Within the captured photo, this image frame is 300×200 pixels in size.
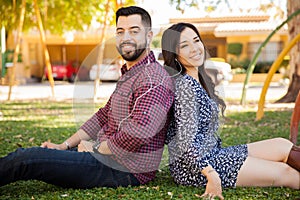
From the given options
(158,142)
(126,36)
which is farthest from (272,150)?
(126,36)

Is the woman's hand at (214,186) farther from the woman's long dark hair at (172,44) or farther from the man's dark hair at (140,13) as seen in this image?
the man's dark hair at (140,13)

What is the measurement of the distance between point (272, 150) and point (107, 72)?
1.13 m

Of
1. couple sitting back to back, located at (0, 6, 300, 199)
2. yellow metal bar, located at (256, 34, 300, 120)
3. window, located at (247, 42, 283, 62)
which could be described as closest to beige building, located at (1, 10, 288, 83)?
window, located at (247, 42, 283, 62)

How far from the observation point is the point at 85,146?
316cm

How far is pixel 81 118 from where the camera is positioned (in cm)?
340

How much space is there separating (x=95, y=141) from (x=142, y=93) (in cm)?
64

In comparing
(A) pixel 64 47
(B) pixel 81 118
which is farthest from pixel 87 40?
(B) pixel 81 118

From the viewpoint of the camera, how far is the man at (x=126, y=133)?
9.30 ft

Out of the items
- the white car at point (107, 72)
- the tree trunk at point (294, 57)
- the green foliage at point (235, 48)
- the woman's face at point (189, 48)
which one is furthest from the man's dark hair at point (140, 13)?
the green foliage at point (235, 48)

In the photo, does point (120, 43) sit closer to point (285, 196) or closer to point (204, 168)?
point (204, 168)

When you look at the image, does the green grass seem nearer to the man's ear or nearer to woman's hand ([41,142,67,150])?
woman's hand ([41,142,67,150])

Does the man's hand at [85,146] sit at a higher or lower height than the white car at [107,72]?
lower

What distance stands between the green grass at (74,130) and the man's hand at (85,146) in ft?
0.82

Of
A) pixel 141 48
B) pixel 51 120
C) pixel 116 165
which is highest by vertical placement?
pixel 141 48
